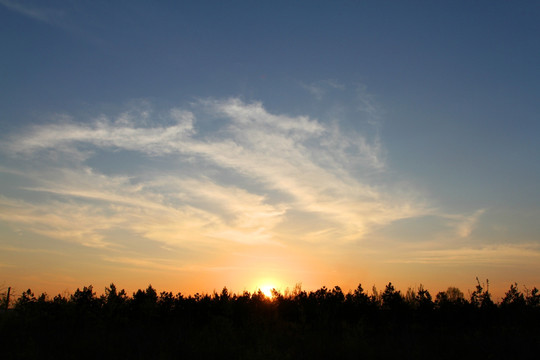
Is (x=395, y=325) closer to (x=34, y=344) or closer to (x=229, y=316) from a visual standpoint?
(x=229, y=316)

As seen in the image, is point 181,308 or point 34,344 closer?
point 34,344

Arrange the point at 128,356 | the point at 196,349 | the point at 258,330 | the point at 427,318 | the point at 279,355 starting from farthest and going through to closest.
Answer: the point at 427,318
the point at 258,330
the point at 196,349
the point at 128,356
the point at 279,355

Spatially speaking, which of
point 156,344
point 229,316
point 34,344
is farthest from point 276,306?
point 34,344

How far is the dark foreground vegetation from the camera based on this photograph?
731 inches

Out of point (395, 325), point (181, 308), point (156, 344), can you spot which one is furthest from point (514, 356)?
point (181, 308)

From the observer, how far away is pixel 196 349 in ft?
62.0

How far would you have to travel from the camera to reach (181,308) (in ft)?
97.1

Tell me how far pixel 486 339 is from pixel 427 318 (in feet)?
24.1

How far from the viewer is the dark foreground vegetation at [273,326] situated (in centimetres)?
1858

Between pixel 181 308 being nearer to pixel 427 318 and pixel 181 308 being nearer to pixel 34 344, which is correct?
pixel 34 344

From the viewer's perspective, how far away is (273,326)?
2656 cm

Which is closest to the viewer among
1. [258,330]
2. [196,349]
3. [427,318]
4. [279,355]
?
[279,355]

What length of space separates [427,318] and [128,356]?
761 inches

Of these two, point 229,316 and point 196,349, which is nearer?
point 196,349
